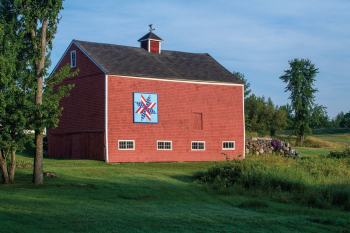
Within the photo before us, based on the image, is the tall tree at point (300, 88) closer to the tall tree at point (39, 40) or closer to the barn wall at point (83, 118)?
the barn wall at point (83, 118)

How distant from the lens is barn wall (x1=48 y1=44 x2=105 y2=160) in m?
42.3

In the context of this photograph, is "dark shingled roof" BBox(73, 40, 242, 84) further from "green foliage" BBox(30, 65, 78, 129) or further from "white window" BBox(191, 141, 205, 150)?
"green foliage" BBox(30, 65, 78, 129)

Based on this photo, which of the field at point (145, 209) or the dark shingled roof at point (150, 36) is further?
the dark shingled roof at point (150, 36)

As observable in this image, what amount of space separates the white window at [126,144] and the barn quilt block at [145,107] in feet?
5.37

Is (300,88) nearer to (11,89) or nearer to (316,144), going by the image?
(316,144)

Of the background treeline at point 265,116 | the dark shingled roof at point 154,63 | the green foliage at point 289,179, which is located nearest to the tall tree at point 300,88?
the background treeline at point 265,116

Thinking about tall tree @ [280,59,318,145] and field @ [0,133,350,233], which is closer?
field @ [0,133,350,233]

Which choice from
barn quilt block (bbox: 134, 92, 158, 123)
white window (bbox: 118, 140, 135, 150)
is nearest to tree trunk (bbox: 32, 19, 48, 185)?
A: white window (bbox: 118, 140, 135, 150)

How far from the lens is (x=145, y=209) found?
678 inches

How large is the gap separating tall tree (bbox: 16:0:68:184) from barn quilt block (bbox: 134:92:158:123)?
58.8 ft

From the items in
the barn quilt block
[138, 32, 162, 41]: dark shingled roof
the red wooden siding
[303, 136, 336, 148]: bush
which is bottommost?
[303, 136, 336, 148]: bush

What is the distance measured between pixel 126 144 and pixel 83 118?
437 cm

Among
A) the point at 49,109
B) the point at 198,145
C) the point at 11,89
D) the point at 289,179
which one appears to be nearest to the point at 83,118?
the point at 198,145

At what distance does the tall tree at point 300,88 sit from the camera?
86919 mm
